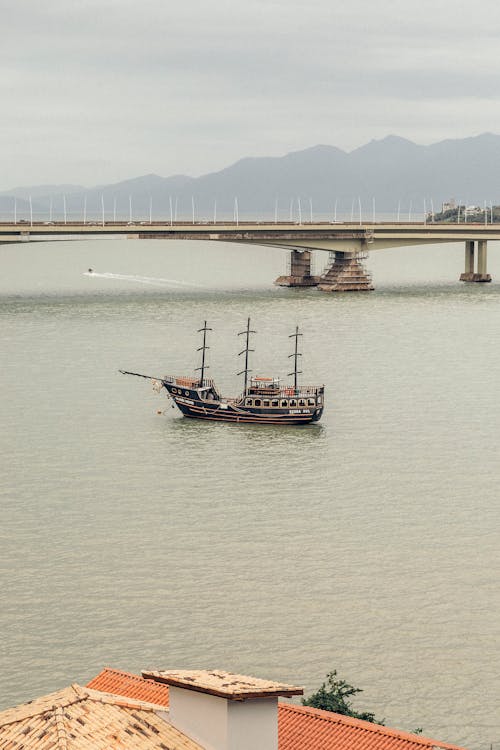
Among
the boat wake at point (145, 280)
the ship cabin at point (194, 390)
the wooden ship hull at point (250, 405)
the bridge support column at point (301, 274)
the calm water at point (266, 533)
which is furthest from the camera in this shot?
the boat wake at point (145, 280)

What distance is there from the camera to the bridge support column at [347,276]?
5364 inches

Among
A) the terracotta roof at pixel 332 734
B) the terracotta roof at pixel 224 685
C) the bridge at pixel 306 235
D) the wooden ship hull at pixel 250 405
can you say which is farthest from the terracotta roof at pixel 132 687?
the bridge at pixel 306 235

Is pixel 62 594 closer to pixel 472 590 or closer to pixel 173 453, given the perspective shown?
pixel 472 590

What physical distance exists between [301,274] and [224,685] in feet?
426

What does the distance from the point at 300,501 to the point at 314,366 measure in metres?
33.6

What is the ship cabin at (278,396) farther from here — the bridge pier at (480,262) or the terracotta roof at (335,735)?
the bridge pier at (480,262)

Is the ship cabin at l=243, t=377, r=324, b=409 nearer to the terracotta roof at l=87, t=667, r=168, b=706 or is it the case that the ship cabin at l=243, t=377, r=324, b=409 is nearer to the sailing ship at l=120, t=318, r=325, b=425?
the sailing ship at l=120, t=318, r=325, b=425

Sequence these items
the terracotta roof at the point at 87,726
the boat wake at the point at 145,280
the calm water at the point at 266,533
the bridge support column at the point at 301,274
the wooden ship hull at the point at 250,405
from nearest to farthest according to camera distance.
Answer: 1. the terracotta roof at the point at 87,726
2. the calm water at the point at 266,533
3. the wooden ship hull at the point at 250,405
4. the bridge support column at the point at 301,274
5. the boat wake at the point at 145,280

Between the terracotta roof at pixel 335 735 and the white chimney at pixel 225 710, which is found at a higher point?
the white chimney at pixel 225 710

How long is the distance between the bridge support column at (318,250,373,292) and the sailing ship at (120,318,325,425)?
238ft

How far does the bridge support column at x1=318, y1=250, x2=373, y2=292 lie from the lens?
136250 mm

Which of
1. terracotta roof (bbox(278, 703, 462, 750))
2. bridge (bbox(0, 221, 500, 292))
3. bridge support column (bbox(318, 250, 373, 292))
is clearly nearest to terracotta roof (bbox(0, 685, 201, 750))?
Result: terracotta roof (bbox(278, 703, 462, 750))

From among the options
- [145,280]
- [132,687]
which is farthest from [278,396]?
[145,280]

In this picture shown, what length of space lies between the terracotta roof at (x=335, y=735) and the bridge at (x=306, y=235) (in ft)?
344
